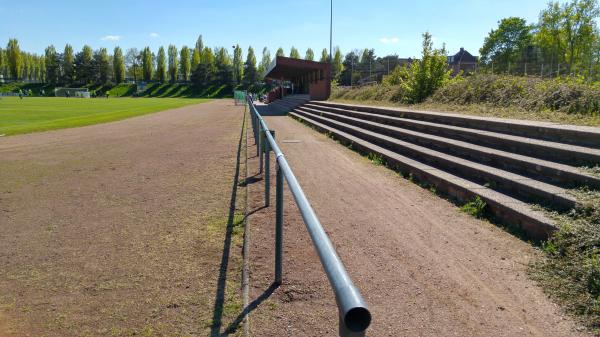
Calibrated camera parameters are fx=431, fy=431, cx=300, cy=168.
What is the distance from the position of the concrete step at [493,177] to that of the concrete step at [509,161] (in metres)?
0.14

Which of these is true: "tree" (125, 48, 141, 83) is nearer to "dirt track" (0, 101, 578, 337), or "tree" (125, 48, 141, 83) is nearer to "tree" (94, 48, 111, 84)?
"tree" (94, 48, 111, 84)

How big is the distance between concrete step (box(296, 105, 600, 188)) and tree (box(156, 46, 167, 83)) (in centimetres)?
12070

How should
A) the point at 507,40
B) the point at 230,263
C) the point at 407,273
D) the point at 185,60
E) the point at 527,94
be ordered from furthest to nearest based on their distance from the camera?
the point at 185,60, the point at 507,40, the point at 527,94, the point at 230,263, the point at 407,273

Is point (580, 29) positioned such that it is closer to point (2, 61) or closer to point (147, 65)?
point (147, 65)

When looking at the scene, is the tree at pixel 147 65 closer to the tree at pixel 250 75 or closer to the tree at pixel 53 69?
the tree at pixel 53 69

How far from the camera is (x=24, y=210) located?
20.6ft

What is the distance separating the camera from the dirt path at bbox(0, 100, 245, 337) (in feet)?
10.7

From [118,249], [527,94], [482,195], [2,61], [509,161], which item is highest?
[2,61]

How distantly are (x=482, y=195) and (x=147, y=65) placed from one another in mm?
128708

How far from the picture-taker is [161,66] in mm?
121375

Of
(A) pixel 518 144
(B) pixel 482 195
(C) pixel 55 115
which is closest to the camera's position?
(B) pixel 482 195

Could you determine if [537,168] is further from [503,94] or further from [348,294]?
[503,94]

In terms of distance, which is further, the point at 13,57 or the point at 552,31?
the point at 13,57

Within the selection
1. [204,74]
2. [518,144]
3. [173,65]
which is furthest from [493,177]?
[173,65]
